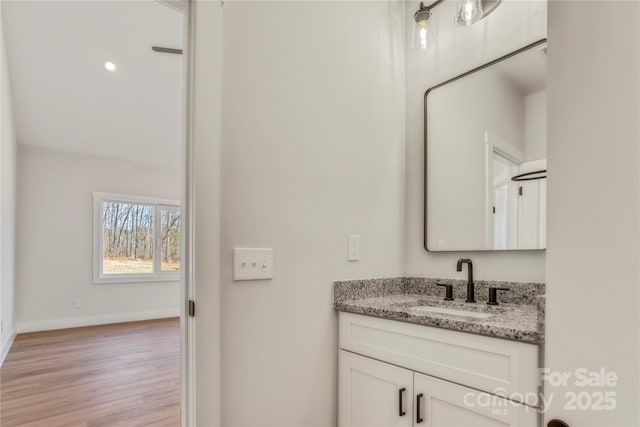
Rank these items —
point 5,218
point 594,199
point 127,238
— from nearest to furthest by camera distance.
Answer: point 594,199, point 5,218, point 127,238

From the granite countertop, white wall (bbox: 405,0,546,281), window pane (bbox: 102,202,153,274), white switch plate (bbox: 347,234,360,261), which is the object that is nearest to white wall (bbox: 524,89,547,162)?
white wall (bbox: 405,0,546,281)

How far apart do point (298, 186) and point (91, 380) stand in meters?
2.93

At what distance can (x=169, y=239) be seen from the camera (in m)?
6.15

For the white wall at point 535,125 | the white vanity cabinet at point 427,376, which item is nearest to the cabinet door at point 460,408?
the white vanity cabinet at point 427,376

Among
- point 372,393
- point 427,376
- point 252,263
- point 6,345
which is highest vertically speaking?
point 252,263

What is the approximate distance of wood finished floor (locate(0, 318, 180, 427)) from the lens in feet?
8.20

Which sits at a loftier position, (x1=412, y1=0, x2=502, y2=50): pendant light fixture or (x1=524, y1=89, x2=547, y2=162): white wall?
(x1=412, y1=0, x2=502, y2=50): pendant light fixture

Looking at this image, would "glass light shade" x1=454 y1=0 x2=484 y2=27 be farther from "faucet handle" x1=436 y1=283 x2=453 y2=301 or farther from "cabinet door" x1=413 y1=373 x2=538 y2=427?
"cabinet door" x1=413 y1=373 x2=538 y2=427

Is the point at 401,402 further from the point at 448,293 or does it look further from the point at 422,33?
the point at 422,33

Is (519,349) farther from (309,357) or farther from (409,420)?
(309,357)

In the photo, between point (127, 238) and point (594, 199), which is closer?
point (594, 199)

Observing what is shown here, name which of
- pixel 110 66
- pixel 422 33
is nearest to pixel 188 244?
pixel 422 33

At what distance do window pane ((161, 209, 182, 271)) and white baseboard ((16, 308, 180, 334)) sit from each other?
727mm

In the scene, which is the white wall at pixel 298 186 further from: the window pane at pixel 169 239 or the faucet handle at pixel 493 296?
the window pane at pixel 169 239
